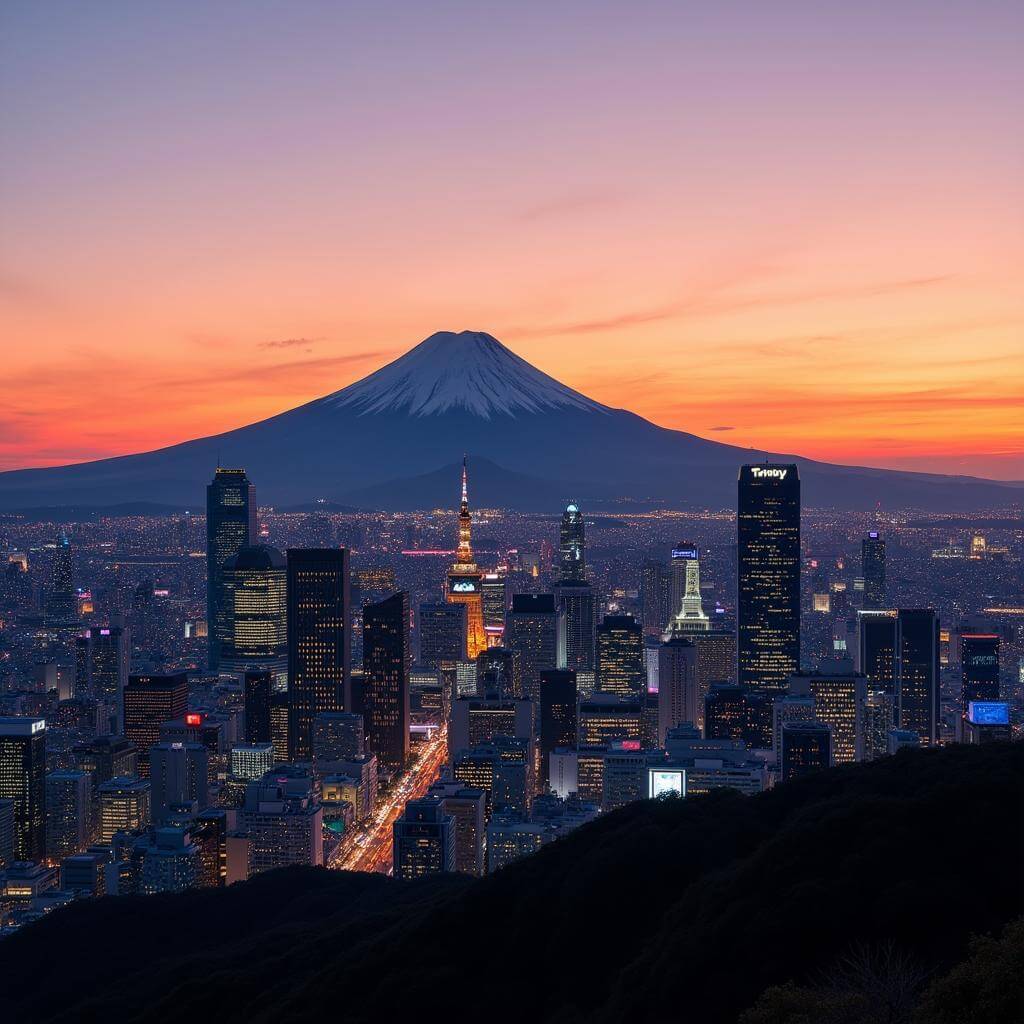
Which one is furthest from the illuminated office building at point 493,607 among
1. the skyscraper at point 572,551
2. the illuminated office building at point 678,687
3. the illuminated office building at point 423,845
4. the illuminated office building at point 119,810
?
the illuminated office building at point 423,845

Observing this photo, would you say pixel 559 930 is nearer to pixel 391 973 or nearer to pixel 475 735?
pixel 391 973

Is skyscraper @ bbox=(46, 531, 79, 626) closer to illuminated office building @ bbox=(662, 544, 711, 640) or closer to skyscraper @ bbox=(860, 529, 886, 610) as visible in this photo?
illuminated office building @ bbox=(662, 544, 711, 640)

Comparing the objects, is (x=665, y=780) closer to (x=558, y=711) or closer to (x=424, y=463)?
(x=558, y=711)

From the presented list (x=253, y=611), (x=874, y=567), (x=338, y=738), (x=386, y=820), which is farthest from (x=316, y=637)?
(x=874, y=567)

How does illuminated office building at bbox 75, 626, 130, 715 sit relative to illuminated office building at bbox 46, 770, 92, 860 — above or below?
above

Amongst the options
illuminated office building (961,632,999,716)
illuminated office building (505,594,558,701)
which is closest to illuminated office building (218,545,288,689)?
illuminated office building (505,594,558,701)

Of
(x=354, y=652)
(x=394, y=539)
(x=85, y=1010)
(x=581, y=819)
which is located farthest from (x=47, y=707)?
(x=394, y=539)

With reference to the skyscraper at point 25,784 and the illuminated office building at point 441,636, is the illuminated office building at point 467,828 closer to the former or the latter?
the skyscraper at point 25,784
